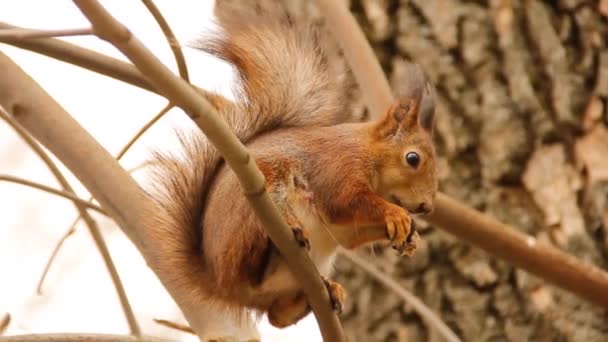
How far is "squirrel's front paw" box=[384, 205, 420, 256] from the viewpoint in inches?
58.0

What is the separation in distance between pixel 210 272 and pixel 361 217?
236 millimetres

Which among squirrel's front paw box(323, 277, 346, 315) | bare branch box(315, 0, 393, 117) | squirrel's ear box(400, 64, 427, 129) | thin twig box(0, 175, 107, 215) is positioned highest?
thin twig box(0, 175, 107, 215)

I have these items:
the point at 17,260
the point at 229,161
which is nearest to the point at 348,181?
the point at 229,161

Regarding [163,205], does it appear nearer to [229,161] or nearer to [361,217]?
[361,217]

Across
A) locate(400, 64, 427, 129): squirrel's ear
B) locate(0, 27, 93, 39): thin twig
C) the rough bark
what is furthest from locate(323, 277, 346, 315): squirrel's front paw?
the rough bark

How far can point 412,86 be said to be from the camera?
173 cm

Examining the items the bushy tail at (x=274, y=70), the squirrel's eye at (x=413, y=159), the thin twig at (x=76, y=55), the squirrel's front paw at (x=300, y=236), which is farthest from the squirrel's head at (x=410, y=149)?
the thin twig at (x=76, y=55)

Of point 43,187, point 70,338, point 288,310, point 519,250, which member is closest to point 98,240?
point 43,187

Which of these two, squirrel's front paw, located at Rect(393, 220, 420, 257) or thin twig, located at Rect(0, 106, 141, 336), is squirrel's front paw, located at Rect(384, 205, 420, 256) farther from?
thin twig, located at Rect(0, 106, 141, 336)

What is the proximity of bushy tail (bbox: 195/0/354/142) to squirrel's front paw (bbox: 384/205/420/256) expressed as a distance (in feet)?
0.90

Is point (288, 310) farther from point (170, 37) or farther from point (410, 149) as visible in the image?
point (170, 37)

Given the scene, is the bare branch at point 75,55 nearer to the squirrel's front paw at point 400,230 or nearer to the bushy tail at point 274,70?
the bushy tail at point 274,70

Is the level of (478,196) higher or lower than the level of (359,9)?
lower

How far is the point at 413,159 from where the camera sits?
1.66 metres
